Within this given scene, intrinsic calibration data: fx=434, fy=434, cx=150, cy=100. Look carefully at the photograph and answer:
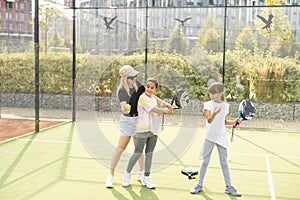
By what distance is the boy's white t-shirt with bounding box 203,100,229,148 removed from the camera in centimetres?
441

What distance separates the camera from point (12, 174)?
516 centimetres

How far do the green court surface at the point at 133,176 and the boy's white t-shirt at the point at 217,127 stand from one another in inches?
23.3

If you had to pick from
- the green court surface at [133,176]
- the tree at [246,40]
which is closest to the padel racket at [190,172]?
the green court surface at [133,176]

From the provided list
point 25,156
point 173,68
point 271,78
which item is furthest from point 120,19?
point 25,156

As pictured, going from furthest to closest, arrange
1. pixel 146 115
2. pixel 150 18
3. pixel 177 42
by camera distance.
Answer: pixel 177 42, pixel 150 18, pixel 146 115

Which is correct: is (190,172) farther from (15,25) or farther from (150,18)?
(15,25)

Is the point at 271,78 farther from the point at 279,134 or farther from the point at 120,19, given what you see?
the point at 120,19

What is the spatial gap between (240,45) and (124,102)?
765 centimetres

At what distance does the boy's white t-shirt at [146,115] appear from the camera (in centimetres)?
443

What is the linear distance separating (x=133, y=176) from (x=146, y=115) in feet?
3.37

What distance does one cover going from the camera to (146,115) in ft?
14.6

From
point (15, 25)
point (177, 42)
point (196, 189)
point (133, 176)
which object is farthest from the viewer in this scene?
point (177, 42)

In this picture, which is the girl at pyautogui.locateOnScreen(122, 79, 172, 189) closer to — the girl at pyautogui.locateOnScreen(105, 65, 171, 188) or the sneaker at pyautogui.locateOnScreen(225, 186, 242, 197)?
the girl at pyautogui.locateOnScreen(105, 65, 171, 188)

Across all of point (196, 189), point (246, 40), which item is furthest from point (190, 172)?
point (246, 40)
